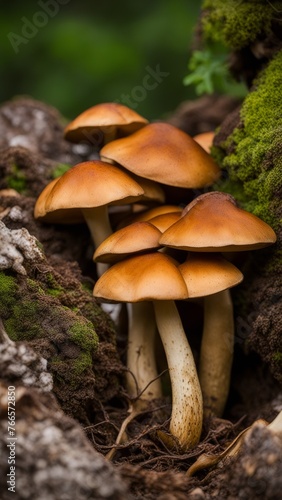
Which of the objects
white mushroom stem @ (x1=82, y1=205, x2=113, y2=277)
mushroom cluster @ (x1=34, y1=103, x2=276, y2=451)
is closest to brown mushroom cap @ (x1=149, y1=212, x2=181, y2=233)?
mushroom cluster @ (x1=34, y1=103, x2=276, y2=451)

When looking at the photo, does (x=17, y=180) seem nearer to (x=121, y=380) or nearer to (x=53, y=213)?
(x=53, y=213)

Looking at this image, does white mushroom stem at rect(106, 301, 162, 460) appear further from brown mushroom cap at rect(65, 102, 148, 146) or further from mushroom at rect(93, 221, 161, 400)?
brown mushroom cap at rect(65, 102, 148, 146)

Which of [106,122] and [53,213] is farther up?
[106,122]

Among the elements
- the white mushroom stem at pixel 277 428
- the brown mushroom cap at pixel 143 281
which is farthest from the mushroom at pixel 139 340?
the white mushroom stem at pixel 277 428

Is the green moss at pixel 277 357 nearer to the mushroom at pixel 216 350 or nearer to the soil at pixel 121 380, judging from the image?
the soil at pixel 121 380

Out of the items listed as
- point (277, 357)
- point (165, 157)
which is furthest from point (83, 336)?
point (165, 157)

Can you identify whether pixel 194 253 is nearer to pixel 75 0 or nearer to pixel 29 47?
pixel 29 47

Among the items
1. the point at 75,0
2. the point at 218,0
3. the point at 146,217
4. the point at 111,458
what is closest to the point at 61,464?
the point at 111,458

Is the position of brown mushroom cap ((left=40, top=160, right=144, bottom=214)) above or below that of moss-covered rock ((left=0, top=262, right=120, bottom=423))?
above
